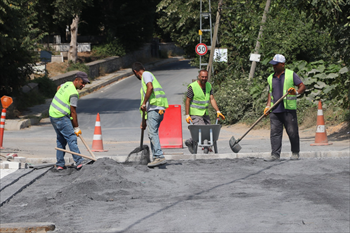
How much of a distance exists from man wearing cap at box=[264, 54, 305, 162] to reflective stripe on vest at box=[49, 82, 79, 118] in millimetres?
3408

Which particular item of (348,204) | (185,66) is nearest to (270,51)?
(348,204)

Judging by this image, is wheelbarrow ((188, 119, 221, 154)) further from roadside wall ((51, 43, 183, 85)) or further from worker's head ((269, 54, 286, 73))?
roadside wall ((51, 43, 183, 85))

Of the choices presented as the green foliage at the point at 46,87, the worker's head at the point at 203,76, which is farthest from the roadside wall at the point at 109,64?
the worker's head at the point at 203,76

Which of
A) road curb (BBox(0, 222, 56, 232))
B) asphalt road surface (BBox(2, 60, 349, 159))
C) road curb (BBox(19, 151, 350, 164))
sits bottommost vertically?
asphalt road surface (BBox(2, 60, 349, 159))

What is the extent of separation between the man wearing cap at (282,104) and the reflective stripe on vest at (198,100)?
1.33 meters

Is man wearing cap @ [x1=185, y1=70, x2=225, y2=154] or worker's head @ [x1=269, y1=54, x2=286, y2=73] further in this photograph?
man wearing cap @ [x1=185, y1=70, x2=225, y2=154]

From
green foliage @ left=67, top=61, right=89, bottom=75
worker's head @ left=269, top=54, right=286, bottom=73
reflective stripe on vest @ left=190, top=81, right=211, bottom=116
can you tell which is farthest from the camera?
green foliage @ left=67, top=61, right=89, bottom=75

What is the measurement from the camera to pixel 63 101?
7.94m

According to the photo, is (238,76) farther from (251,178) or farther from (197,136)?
(251,178)

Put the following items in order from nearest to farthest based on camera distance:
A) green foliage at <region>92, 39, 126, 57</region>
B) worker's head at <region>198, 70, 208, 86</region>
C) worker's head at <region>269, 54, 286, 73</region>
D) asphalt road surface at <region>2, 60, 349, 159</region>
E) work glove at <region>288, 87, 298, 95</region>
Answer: work glove at <region>288, 87, 298, 95</region> < worker's head at <region>269, 54, 286, 73</region> < worker's head at <region>198, 70, 208, 86</region> < asphalt road surface at <region>2, 60, 349, 159</region> < green foliage at <region>92, 39, 126, 57</region>

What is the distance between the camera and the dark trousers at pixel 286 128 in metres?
8.41

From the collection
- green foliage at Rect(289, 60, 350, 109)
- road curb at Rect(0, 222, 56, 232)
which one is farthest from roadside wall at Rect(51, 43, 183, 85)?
road curb at Rect(0, 222, 56, 232)

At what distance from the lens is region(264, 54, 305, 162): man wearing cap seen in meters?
8.34

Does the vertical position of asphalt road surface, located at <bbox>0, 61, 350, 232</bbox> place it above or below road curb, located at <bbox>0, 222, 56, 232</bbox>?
below
